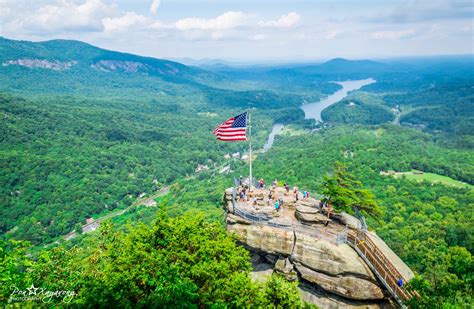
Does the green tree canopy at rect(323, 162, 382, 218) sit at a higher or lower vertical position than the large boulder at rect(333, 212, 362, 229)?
higher

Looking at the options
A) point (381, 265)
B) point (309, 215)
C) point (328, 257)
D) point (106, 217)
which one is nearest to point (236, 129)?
point (309, 215)

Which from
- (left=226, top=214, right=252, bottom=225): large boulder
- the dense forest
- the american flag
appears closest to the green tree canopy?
the dense forest

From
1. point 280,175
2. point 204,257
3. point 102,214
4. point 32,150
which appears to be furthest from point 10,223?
point 204,257

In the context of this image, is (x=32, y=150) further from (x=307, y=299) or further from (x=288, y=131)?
(x=288, y=131)

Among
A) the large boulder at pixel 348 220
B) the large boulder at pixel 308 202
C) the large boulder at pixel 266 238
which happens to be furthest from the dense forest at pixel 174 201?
the large boulder at pixel 266 238

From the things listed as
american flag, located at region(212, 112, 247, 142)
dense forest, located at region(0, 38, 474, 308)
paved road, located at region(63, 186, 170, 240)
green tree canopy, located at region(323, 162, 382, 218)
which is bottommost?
paved road, located at region(63, 186, 170, 240)

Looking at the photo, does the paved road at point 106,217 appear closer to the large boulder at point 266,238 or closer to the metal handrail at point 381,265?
the large boulder at point 266,238

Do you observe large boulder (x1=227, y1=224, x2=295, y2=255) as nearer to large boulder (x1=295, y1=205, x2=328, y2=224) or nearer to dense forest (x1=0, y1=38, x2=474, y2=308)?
large boulder (x1=295, y1=205, x2=328, y2=224)
